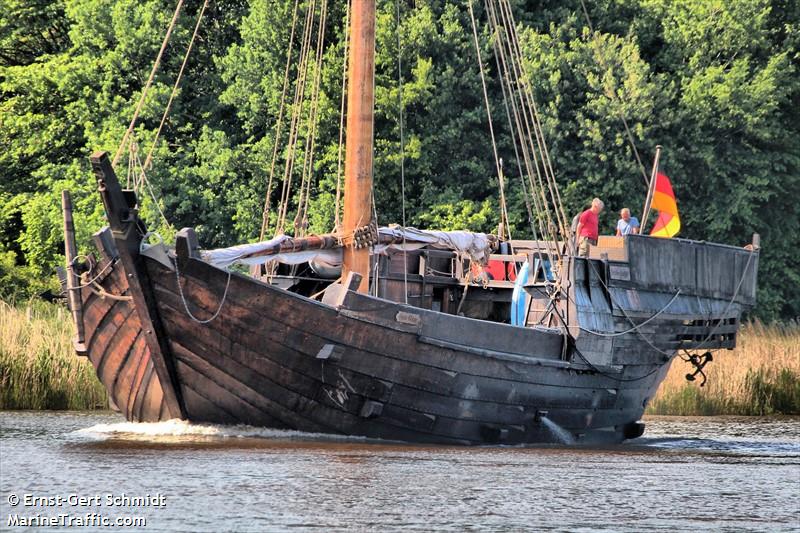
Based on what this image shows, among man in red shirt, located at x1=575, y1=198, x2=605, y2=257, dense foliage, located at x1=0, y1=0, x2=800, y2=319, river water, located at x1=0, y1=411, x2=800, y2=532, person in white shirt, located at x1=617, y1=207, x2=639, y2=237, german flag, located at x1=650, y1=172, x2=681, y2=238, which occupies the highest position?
dense foliage, located at x1=0, y1=0, x2=800, y2=319

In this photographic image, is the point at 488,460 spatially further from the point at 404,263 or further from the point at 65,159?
the point at 65,159

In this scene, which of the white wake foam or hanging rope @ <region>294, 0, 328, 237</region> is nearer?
the white wake foam

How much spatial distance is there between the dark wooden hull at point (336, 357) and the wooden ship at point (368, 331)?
0.06 ft

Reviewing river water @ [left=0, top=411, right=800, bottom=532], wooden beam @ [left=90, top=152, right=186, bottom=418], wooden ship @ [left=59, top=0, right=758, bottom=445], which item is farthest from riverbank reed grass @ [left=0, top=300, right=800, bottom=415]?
wooden beam @ [left=90, top=152, right=186, bottom=418]

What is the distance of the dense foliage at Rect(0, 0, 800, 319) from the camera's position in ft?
118

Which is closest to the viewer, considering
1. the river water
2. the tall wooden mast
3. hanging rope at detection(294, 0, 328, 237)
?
the river water

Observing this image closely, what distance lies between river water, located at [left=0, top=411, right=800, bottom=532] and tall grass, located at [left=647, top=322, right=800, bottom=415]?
532 centimetres

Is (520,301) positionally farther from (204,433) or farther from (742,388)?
(742,388)

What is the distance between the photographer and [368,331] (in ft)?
57.5

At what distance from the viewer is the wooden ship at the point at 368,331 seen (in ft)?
56.8

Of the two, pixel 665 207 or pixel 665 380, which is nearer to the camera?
pixel 665 207

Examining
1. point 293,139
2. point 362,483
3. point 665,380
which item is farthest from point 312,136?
point 362,483

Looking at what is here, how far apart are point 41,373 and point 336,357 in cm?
629

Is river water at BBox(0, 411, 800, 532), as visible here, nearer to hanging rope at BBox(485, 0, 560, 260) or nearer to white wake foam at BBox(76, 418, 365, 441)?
white wake foam at BBox(76, 418, 365, 441)
